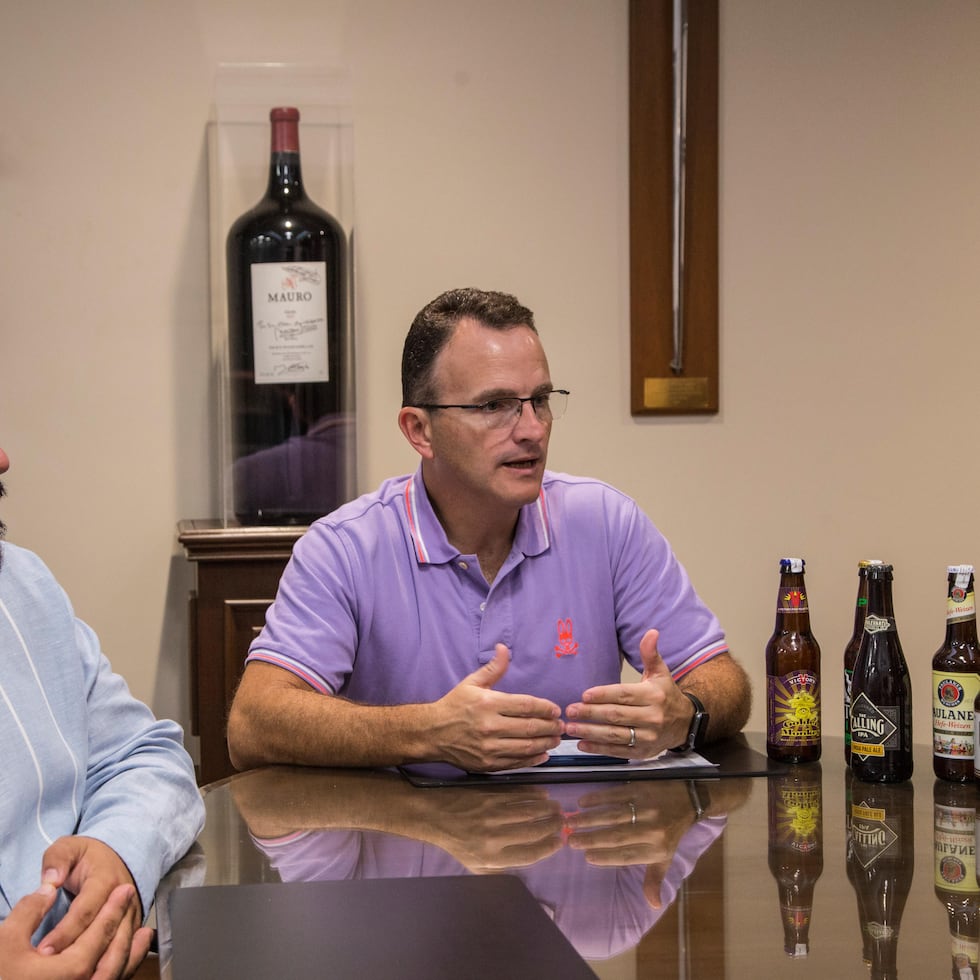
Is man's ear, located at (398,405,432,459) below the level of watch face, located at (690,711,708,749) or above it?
above

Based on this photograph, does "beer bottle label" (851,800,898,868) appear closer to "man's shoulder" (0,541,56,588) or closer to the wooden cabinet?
Answer: "man's shoulder" (0,541,56,588)

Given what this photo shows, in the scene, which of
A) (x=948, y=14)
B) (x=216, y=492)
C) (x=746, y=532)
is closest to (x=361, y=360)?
(x=216, y=492)

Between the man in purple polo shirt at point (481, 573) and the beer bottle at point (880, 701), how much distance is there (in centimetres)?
29

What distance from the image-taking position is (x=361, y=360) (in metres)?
3.11

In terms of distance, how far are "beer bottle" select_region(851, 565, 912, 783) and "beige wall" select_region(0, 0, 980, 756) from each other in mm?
1556

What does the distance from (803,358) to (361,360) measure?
3.70ft

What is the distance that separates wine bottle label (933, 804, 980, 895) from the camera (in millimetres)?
1207

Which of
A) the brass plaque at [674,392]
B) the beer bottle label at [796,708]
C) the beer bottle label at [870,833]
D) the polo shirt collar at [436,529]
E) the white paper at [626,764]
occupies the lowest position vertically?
the white paper at [626,764]

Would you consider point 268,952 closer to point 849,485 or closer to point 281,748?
point 281,748

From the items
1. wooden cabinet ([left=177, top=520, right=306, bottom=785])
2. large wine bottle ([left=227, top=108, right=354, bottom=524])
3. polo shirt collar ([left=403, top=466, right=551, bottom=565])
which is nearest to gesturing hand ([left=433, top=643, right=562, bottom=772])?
polo shirt collar ([left=403, top=466, right=551, bottom=565])

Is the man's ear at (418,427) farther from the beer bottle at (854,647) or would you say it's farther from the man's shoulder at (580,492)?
the beer bottle at (854,647)

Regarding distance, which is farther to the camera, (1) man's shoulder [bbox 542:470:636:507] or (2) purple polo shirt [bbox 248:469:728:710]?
(1) man's shoulder [bbox 542:470:636:507]

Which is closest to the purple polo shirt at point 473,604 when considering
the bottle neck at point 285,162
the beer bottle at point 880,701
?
the beer bottle at point 880,701

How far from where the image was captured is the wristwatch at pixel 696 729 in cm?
182
